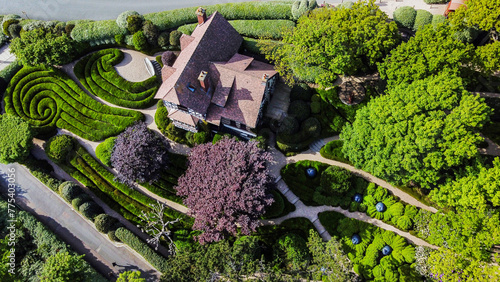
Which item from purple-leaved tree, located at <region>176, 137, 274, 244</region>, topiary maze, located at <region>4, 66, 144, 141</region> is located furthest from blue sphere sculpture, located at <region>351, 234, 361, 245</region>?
topiary maze, located at <region>4, 66, 144, 141</region>

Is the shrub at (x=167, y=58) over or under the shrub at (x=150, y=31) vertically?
under

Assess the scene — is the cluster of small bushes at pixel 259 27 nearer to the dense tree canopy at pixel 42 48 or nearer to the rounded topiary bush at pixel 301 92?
the rounded topiary bush at pixel 301 92

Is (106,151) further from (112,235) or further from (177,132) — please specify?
(112,235)

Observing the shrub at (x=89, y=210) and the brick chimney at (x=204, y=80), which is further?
the shrub at (x=89, y=210)

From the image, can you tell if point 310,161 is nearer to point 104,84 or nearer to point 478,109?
point 478,109

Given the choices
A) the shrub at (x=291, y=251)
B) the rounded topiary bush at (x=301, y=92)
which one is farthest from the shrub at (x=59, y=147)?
the rounded topiary bush at (x=301, y=92)

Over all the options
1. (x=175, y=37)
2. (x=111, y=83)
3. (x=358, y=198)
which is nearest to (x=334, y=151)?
(x=358, y=198)
